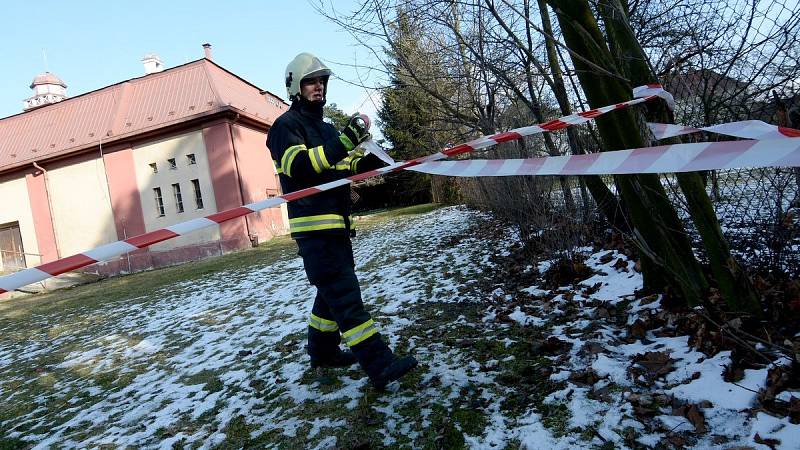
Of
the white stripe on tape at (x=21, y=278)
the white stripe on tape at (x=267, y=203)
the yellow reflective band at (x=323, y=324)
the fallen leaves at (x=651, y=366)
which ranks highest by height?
the white stripe on tape at (x=267, y=203)

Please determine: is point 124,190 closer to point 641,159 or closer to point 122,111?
point 122,111

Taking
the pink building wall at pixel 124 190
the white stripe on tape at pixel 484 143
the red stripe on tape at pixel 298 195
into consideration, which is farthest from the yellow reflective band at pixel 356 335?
the pink building wall at pixel 124 190

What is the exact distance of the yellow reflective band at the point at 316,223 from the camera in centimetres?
276

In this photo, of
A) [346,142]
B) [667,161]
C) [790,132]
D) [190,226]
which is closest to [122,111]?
[346,142]

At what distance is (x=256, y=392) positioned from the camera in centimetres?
322

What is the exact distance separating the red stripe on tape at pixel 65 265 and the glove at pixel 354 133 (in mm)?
1378

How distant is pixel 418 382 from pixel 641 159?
1.86 m

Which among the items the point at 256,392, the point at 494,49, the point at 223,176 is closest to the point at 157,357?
the point at 256,392

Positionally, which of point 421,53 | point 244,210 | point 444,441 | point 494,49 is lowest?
point 444,441

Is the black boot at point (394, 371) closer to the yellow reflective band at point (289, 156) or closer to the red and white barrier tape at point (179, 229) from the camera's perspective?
the red and white barrier tape at point (179, 229)

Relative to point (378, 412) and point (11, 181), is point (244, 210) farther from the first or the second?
point (11, 181)

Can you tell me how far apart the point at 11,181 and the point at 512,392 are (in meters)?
23.9

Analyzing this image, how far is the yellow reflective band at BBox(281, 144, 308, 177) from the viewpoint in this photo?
2643mm

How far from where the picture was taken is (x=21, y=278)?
169 cm
